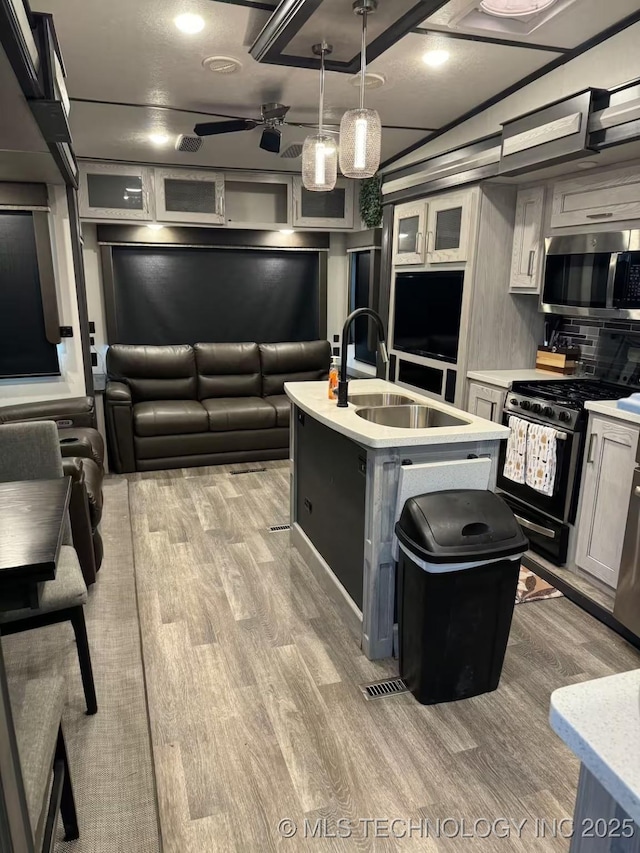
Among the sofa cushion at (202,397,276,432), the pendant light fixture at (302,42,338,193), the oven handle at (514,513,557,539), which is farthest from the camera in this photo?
the sofa cushion at (202,397,276,432)

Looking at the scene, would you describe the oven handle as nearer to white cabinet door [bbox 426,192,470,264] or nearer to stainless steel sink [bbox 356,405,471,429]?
stainless steel sink [bbox 356,405,471,429]

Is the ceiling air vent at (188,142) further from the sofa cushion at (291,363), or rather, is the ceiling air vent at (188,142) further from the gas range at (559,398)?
the gas range at (559,398)

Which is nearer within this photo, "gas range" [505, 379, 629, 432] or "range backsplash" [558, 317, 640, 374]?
"gas range" [505, 379, 629, 432]

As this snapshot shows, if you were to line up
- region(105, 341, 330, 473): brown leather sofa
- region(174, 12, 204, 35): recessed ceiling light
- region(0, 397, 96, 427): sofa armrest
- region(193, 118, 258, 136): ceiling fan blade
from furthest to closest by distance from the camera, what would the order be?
region(105, 341, 330, 473): brown leather sofa
region(0, 397, 96, 427): sofa armrest
region(193, 118, 258, 136): ceiling fan blade
region(174, 12, 204, 35): recessed ceiling light

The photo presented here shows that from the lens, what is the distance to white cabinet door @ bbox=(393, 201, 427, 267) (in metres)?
4.62

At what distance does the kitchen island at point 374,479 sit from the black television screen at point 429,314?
1.48 m

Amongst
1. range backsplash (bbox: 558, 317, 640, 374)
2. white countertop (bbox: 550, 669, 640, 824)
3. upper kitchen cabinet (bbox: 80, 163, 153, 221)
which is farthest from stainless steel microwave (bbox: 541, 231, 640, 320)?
upper kitchen cabinet (bbox: 80, 163, 153, 221)

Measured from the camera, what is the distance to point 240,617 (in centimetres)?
291

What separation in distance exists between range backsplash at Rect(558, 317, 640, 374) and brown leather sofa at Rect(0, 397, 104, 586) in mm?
3247

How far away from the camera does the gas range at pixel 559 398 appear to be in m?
3.21

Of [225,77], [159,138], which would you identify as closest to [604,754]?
[225,77]

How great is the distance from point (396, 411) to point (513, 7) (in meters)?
1.84

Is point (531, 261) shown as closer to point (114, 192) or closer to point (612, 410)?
Answer: point (612, 410)

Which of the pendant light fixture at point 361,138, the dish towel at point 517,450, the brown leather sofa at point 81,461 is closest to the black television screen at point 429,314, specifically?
the dish towel at point 517,450
